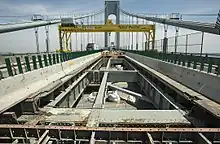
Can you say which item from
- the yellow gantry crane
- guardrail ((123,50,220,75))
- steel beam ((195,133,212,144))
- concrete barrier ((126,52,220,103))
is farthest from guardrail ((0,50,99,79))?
the yellow gantry crane

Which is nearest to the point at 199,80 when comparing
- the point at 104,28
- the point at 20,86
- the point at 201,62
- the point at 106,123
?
the point at 201,62

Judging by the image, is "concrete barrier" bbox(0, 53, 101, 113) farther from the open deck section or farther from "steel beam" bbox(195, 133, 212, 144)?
"steel beam" bbox(195, 133, 212, 144)

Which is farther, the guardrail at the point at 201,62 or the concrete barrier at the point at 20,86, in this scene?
the guardrail at the point at 201,62

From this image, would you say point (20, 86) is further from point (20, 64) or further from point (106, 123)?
point (106, 123)

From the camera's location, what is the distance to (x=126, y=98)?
1327 centimetres

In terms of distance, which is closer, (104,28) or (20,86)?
(20,86)

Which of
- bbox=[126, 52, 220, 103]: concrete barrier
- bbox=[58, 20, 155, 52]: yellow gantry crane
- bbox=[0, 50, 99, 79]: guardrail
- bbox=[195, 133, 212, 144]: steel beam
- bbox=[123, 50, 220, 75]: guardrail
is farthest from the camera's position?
bbox=[58, 20, 155, 52]: yellow gantry crane

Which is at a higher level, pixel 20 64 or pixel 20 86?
pixel 20 64

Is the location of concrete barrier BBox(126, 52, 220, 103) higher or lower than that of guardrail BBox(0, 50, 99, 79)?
lower

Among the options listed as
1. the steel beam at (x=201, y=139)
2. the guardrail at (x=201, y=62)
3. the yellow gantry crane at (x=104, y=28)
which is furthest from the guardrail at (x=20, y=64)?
the yellow gantry crane at (x=104, y=28)

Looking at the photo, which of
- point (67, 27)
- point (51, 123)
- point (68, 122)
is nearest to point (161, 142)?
point (68, 122)

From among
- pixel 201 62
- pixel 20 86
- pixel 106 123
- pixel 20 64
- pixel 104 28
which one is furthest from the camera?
pixel 104 28

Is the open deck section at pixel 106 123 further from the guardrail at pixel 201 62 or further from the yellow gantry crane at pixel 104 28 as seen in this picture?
the yellow gantry crane at pixel 104 28

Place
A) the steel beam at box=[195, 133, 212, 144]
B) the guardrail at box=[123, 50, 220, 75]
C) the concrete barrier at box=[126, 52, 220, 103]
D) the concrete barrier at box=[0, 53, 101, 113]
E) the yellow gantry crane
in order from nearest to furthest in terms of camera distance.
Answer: the steel beam at box=[195, 133, 212, 144] → the concrete barrier at box=[0, 53, 101, 113] → the concrete barrier at box=[126, 52, 220, 103] → the guardrail at box=[123, 50, 220, 75] → the yellow gantry crane
